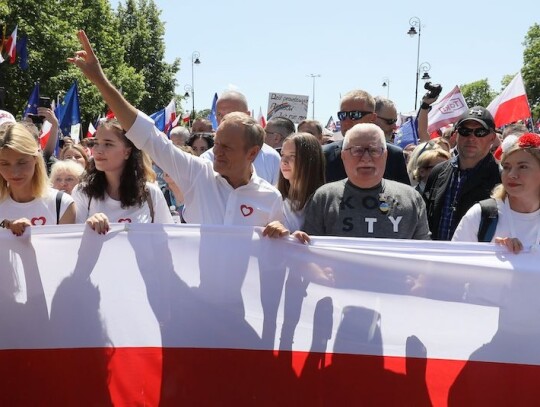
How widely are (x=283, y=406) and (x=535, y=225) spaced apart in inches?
61.2

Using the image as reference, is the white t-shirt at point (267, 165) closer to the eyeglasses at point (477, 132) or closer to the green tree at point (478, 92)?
the eyeglasses at point (477, 132)

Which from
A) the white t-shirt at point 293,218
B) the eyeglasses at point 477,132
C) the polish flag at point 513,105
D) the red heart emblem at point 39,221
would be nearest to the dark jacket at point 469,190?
the eyeglasses at point 477,132

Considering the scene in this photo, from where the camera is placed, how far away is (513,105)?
9195 mm

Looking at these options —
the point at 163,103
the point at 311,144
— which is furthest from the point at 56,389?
the point at 163,103

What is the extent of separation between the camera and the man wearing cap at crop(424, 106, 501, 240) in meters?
4.27

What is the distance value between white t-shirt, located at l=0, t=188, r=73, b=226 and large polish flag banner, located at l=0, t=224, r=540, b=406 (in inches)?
7.6

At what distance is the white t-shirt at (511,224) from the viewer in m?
3.27

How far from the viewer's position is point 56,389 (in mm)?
3162

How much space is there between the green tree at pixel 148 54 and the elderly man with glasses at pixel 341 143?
1899 inches

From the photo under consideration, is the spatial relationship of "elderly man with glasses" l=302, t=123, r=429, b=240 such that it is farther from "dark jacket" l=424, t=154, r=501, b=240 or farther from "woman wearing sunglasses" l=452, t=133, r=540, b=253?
"dark jacket" l=424, t=154, r=501, b=240

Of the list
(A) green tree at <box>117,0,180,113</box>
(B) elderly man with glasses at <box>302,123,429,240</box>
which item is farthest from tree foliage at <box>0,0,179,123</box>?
(B) elderly man with glasses at <box>302,123,429,240</box>

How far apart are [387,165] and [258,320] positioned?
5.65 feet

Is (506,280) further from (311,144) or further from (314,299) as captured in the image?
(311,144)

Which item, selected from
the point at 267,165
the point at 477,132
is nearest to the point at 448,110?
the point at 267,165
